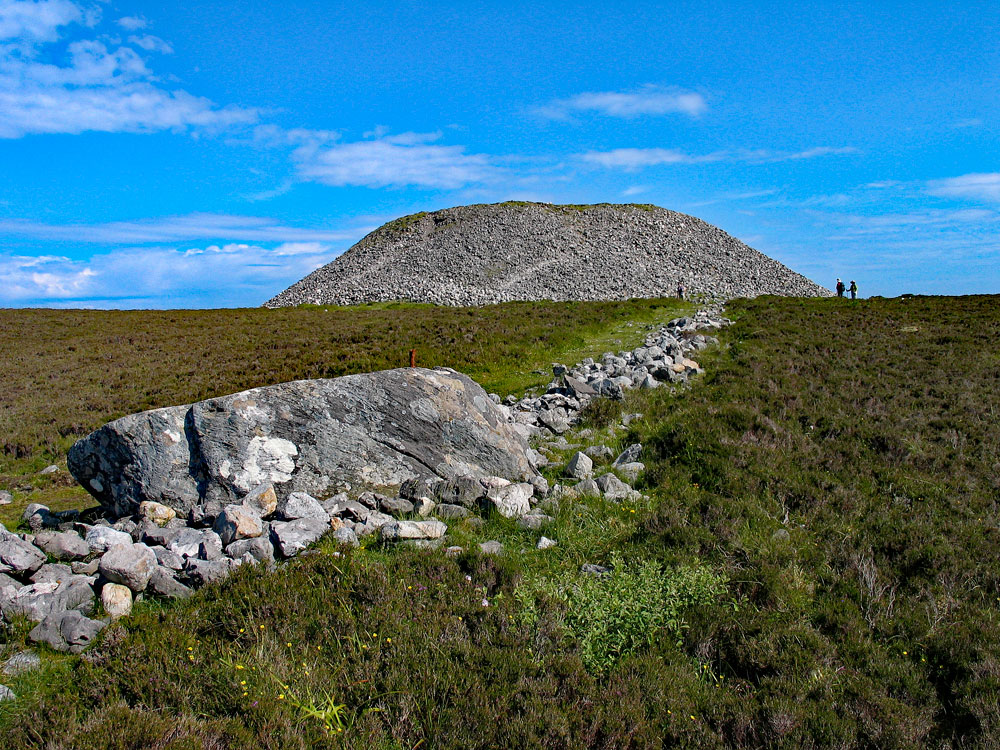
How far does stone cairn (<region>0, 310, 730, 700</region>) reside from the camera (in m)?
5.19

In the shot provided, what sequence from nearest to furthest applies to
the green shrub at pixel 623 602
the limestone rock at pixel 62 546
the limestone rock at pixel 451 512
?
the green shrub at pixel 623 602 → the limestone rock at pixel 62 546 → the limestone rock at pixel 451 512

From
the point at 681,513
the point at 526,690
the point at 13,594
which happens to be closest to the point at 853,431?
the point at 681,513

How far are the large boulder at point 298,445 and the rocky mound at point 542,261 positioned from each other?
162ft

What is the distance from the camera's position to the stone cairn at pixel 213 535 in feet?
17.0

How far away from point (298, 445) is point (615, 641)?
517cm

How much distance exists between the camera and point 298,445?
8.05 metres

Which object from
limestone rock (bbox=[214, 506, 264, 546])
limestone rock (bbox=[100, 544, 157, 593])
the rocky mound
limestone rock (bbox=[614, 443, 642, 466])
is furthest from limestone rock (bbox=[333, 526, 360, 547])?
the rocky mound

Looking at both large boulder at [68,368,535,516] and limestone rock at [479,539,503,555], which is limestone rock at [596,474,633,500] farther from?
limestone rock at [479,539,503,555]

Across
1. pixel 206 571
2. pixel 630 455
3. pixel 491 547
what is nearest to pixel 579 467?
pixel 630 455

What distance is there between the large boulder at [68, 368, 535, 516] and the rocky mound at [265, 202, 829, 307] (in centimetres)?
4944

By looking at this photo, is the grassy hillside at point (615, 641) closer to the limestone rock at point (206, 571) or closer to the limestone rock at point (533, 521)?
the limestone rock at point (533, 521)

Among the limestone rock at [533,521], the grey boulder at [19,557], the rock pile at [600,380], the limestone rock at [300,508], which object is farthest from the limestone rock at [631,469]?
the grey boulder at [19,557]

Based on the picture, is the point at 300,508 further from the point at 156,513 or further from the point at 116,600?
the point at 116,600

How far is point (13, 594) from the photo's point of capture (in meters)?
5.12
